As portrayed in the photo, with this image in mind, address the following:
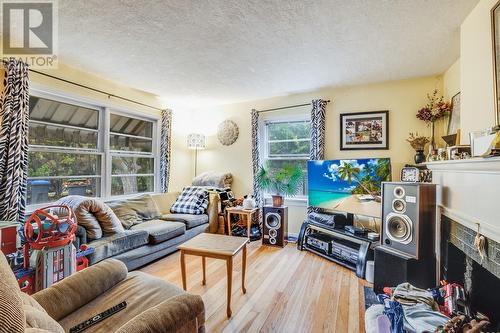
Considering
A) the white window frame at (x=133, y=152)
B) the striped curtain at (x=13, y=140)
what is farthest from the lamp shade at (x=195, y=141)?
the striped curtain at (x=13, y=140)

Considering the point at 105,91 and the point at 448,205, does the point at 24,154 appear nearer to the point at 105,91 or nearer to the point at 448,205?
the point at 105,91

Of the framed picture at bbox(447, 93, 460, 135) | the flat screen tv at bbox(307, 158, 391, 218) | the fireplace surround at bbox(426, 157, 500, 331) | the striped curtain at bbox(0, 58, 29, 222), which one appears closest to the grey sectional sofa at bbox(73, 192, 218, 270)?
the striped curtain at bbox(0, 58, 29, 222)

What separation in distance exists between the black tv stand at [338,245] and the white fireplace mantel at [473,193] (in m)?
0.92

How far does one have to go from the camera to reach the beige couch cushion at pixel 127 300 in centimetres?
117

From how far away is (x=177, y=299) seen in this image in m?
1.14

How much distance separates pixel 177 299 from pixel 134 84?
3.27 metres

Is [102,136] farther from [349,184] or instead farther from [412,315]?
[412,315]

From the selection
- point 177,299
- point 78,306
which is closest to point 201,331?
point 177,299

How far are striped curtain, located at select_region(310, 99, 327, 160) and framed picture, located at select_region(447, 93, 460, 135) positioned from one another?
1518 mm

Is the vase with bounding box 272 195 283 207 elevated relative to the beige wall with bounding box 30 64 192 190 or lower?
lower

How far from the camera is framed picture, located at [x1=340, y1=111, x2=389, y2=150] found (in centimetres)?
322

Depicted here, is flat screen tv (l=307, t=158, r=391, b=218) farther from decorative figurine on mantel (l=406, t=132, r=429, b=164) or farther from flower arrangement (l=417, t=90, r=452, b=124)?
flower arrangement (l=417, t=90, r=452, b=124)

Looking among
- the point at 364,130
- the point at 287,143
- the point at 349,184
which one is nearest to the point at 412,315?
the point at 349,184

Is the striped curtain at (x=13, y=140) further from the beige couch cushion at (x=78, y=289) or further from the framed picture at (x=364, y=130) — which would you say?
the framed picture at (x=364, y=130)
